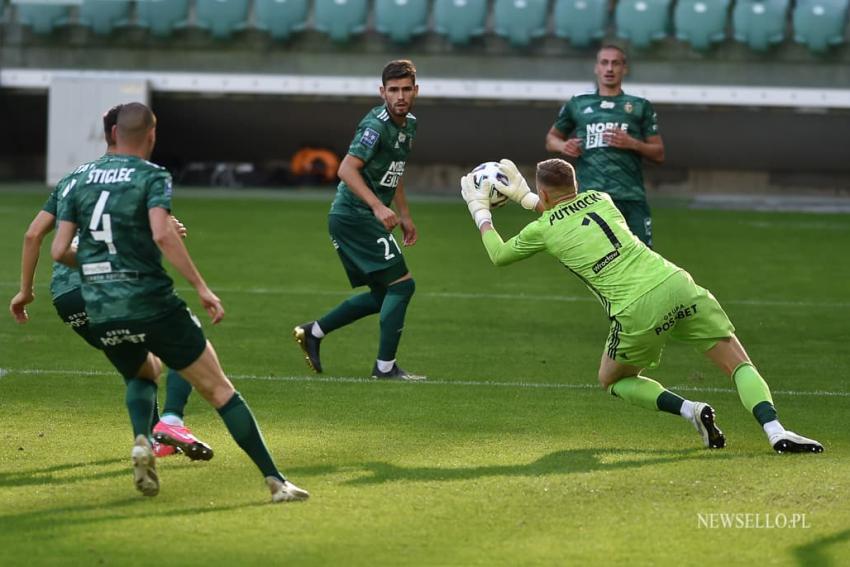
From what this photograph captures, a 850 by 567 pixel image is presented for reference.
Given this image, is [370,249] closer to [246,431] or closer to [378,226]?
[378,226]

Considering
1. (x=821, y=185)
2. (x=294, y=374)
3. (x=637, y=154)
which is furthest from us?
(x=821, y=185)

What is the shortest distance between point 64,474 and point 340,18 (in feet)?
76.7

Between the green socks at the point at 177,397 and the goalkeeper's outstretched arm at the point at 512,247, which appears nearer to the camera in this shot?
the green socks at the point at 177,397

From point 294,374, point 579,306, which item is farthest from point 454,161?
point 294,374

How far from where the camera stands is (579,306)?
12805 millimetres

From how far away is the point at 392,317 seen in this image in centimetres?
880

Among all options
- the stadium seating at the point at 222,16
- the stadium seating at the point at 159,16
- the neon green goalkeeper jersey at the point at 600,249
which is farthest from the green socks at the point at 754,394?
the stadium seating at the point at 159,16

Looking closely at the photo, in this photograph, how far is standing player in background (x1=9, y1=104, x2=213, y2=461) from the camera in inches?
237

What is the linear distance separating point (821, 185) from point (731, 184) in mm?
1753

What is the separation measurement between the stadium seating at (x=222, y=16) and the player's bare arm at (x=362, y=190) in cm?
2065

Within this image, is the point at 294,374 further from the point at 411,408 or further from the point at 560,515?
the point at 560,515

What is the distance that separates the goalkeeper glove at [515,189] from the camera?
7.32 m

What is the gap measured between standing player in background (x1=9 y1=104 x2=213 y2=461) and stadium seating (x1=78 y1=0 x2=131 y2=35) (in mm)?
22975

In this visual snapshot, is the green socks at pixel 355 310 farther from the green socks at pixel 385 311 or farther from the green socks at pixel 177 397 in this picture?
the green socks at pixel 177 397
